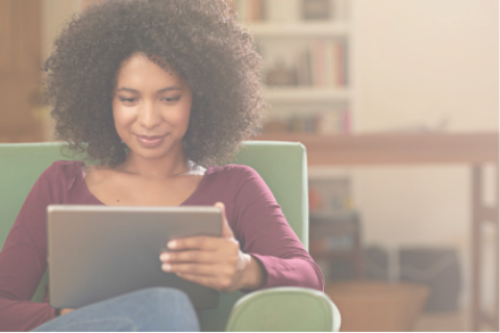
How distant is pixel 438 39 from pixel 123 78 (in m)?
2.94

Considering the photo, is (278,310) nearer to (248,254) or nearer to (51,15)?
(248,254)

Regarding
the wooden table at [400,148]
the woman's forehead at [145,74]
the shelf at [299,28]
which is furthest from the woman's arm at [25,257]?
the shelf at [299,28]

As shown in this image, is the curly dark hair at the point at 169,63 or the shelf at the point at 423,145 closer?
the curly dark hair at the point at 169,63

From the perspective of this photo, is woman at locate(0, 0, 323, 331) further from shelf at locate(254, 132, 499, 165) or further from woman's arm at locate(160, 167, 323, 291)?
shelf at locate(254, 132, 499, 165)

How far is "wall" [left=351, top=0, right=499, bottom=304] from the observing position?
3.58 meters

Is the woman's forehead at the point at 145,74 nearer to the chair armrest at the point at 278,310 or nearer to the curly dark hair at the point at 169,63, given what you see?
the curly dark hair at the point at 169,63

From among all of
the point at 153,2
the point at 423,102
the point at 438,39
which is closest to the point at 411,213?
the point at 423,102

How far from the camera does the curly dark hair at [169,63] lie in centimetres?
114

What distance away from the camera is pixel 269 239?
3.63 feet

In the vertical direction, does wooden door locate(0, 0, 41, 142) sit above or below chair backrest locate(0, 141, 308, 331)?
above

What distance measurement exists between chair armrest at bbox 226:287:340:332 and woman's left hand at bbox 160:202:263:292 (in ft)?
0.21

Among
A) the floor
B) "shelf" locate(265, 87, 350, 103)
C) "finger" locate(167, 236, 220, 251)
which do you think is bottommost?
the floor

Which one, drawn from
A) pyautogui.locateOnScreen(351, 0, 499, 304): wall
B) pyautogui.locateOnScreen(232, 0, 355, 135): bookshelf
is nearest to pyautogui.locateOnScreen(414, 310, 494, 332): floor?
pyautogui.locateOnScreen(351, 0, 499, 304): wall

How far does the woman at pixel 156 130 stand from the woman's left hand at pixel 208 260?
0.09 feet
